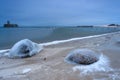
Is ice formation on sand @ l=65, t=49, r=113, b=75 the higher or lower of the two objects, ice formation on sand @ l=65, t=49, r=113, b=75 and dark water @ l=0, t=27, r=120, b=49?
the higher

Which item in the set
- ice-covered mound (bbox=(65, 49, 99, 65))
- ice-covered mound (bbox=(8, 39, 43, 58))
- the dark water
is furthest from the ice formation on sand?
the dark water

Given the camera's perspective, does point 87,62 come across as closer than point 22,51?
Yes

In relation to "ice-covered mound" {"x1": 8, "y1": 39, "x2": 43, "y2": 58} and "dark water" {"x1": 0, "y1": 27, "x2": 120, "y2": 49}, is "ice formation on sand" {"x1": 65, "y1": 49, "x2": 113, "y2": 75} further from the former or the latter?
"dark water" {"x1": 0, "y1": 27, "x2": 120, "y2": 49}

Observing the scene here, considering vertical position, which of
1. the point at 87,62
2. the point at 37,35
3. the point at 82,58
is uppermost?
the point at 82,58

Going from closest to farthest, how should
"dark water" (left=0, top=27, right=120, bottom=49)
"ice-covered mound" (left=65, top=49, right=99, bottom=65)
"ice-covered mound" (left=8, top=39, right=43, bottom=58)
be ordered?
1. "ice-covered mound" (left=65, top=49, right=99, bottom=65)
2. "ice-covered mound" (left=8, top=39, right=43, bottom=58)
3. "dark water" (left=0, top=27, right=120, bottom=49)

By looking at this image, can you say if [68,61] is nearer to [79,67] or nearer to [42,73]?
[79,67]

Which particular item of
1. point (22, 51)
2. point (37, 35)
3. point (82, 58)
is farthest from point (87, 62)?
point (37, 35)

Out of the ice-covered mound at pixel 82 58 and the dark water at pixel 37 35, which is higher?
the ice-covered mound at pixel 82 58

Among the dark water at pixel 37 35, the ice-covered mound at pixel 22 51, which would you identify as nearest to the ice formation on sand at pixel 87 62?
the ice-covered mound at pixel 22 51

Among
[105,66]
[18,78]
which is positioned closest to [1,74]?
[18,78]

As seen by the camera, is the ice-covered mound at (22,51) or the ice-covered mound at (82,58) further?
Answer: the ice-covered mound at (22,51)

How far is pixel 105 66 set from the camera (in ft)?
18.5

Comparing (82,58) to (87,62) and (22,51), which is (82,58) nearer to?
(87,62)

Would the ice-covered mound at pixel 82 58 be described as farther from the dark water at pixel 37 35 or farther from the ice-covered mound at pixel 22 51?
the dark water at pixel 37 35
